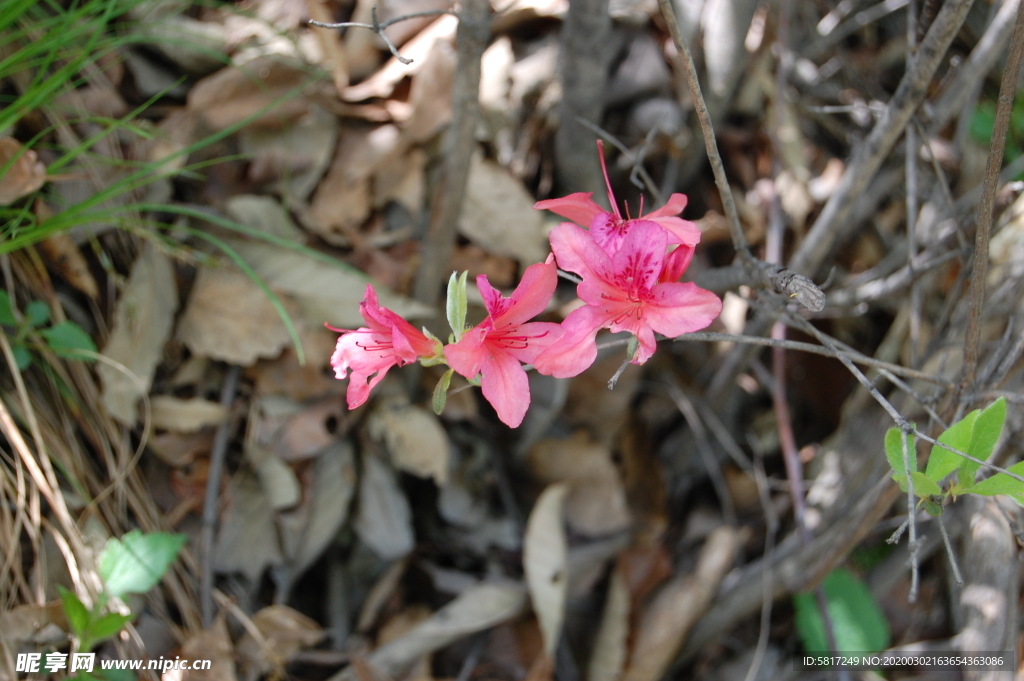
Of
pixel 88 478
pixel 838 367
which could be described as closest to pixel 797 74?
pixel 838 367

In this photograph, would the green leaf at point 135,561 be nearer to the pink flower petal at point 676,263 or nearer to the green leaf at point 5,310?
the green leaf at point 5,310

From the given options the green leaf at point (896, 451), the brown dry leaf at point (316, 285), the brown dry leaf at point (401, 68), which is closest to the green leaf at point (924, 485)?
the green leaf at point (896, 451)

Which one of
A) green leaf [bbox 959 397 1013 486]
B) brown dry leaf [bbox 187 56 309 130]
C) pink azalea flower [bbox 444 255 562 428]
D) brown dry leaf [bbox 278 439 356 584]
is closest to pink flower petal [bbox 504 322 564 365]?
pink azalea flower [bbox 444 255 562 428]

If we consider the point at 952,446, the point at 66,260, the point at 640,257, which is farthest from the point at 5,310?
the point at 952,446

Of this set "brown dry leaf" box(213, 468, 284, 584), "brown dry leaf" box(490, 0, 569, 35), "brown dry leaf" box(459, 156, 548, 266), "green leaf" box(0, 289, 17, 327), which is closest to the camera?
"green leaf" box(0, 289, 17, 327)

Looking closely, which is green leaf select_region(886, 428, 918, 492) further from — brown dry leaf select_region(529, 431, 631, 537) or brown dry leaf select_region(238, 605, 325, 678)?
brown dry leaf select_region(238, 605, 325, 678)

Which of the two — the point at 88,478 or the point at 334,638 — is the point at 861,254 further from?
the point at 88,478
